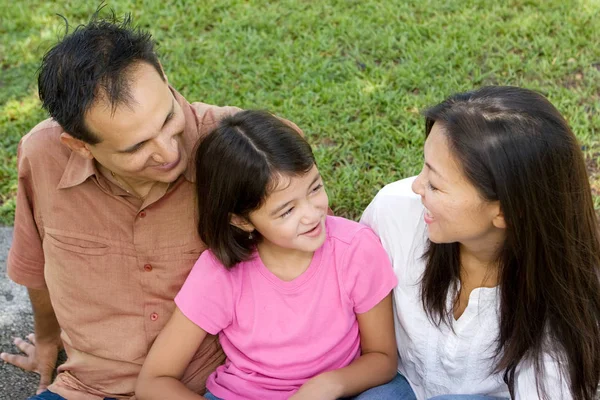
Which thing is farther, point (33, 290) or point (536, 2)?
point (536, 2)

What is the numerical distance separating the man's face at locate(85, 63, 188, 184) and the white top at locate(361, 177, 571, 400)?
0.75 m

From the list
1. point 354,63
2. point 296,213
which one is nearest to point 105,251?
point 296,213

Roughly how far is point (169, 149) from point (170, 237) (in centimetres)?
38

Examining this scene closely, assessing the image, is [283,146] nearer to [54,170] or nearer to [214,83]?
[54,170]

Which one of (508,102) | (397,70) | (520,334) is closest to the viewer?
(508,102)

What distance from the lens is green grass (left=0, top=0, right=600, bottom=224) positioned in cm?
411

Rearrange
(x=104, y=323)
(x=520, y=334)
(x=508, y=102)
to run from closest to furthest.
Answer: (x=508, y=102)
(x=520, y=334)
(x=104, y=323)

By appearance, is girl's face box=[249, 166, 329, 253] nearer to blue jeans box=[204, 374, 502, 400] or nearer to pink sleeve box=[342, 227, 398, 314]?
pink sleeve box=[342, 227, 398, 314]

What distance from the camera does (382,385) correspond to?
2.73m

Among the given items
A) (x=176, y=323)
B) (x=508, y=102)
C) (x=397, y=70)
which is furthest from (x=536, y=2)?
(x=176, y=323)

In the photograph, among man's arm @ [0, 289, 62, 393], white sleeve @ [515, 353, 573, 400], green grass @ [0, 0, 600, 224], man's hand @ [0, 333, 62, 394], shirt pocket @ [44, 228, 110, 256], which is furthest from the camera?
green grass @ [0, 0, 600, 224]

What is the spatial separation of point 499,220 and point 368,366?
69 centimetres

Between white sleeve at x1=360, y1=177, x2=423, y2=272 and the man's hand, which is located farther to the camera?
the man's hand

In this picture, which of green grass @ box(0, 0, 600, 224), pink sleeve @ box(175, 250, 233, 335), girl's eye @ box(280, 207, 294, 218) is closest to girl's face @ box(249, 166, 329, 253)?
girl's eye @ box(280, 207, 294, 218)
